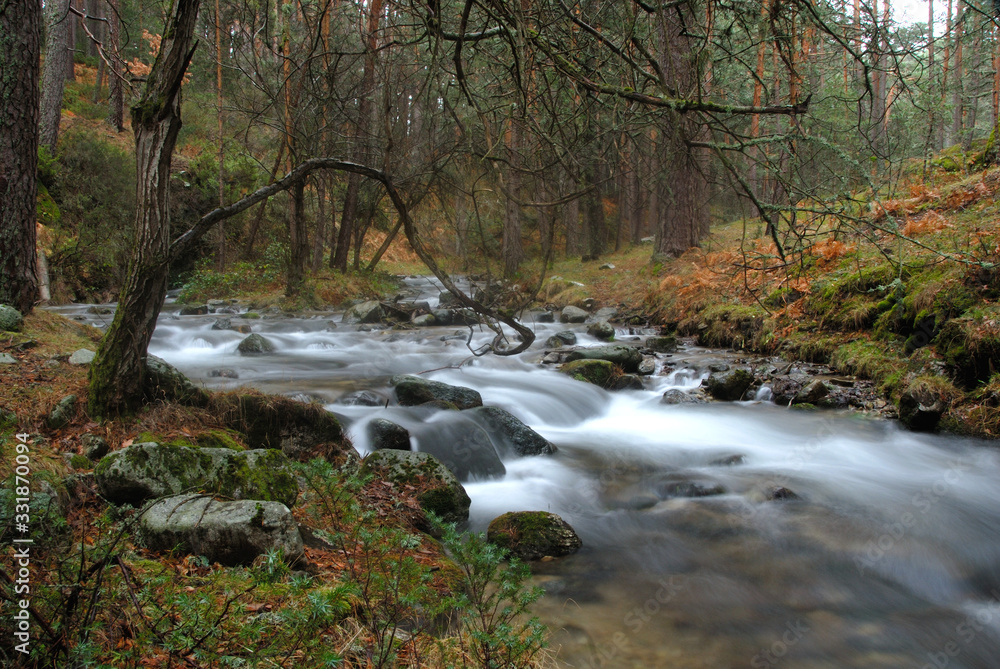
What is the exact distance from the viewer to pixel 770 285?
1149 centimetres

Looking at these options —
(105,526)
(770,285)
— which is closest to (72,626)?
(105,526)

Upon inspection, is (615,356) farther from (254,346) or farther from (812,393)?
(254,346)

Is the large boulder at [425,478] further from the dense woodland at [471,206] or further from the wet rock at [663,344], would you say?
the wet rock at [663,344]

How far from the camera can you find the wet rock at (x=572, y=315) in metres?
15.2

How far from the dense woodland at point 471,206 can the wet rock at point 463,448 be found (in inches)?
58.4

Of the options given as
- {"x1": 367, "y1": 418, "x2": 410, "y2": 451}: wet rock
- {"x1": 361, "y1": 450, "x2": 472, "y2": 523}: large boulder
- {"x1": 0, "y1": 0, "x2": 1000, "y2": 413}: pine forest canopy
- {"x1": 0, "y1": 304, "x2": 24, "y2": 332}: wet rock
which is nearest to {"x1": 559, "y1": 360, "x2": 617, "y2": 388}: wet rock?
{"x1": 367, "y1": 418, "x2": 410, "y2": 451}: wet rock

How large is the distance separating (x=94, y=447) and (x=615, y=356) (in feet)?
25.9

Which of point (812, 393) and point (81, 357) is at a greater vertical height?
point (81, 357)

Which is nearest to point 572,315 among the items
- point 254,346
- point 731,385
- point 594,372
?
point 594,372

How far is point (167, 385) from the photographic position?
4797 millimetres

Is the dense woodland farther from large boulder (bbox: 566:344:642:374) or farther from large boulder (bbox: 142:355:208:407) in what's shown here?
large boulder (bbox: 566:344:642:374)

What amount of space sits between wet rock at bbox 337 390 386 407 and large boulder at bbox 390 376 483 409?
0.85 ft

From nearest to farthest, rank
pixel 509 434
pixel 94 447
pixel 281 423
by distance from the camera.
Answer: pixel 94 447
pixel 281 423
pixel 509 434

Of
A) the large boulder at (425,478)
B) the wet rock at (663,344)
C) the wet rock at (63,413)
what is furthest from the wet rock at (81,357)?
the wet rock at (663,344)
